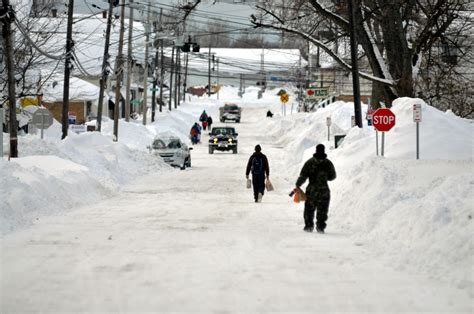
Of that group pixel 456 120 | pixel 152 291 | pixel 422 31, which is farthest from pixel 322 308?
pixel 422 31

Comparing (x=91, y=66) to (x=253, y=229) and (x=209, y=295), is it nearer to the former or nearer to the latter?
(x=253, y=229)

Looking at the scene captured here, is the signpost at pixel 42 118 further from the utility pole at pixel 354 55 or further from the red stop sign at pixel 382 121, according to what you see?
the red stop sign at pixel 382 121

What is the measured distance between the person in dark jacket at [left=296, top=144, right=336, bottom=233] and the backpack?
698cm

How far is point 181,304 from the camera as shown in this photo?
28.0 feet

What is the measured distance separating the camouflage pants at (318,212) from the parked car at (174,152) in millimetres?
24698

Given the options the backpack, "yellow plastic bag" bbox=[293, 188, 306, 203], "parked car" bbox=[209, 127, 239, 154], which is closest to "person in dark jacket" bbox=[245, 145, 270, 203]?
the backpack

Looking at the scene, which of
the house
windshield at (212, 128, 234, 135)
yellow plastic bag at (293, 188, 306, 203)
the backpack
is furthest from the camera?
the house

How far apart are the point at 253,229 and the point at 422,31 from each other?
1730cm

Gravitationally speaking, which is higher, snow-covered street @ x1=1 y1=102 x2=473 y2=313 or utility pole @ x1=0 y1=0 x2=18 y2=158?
utility pole @ x1=0 y1=0 x2=18 y2=158

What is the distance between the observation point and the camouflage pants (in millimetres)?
15234

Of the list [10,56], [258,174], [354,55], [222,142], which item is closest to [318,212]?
[258,174]

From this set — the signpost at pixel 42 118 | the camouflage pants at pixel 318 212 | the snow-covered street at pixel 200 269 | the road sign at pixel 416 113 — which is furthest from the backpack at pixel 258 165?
the signpost at pixel 42 118

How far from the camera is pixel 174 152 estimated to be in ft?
133

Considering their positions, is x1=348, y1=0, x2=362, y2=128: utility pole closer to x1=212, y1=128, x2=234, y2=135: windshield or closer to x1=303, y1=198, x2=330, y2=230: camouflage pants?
x1=303, y1=198, x2=330, y2=230: camouflage pants
